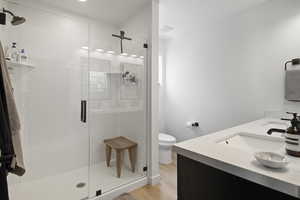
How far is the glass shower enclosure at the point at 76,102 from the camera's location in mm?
2092

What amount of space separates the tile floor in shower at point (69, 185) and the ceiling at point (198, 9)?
2.45 meters

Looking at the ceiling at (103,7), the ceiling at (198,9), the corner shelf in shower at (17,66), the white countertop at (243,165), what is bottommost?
the white countertop at (243,165)

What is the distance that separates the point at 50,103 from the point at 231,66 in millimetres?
2843

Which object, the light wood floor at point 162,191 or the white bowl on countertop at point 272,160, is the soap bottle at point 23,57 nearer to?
the light wood floor at point 162,191

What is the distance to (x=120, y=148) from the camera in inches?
90.1

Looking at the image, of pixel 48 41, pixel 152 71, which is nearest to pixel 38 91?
pixel 48 41

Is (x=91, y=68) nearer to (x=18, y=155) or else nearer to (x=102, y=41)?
(x=102, y=41)

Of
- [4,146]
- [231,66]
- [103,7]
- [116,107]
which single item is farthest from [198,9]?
[4,146]

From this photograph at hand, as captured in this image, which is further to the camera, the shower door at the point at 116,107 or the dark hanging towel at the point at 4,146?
the shower door at the point at 116,107

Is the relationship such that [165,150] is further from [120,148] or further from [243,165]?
[243,165]

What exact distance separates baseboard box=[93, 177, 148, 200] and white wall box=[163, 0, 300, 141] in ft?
4.76

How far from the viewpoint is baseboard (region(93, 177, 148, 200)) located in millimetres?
1856

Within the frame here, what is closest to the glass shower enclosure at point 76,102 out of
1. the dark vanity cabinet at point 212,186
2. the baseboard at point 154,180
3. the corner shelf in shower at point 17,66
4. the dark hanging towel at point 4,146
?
the corner shelf in shower at point 17,66

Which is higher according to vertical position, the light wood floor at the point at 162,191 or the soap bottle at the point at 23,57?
the soap bottle at the point at 23,57
